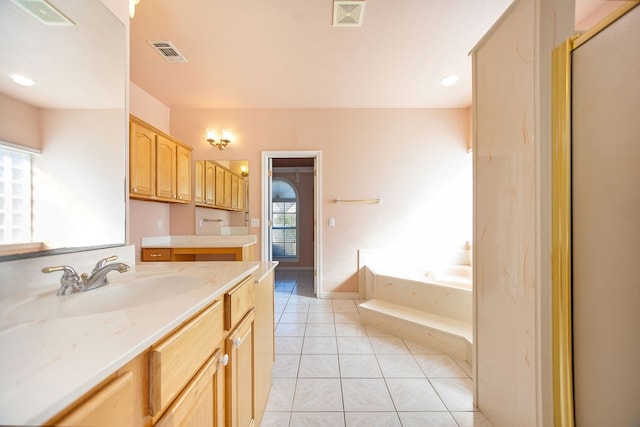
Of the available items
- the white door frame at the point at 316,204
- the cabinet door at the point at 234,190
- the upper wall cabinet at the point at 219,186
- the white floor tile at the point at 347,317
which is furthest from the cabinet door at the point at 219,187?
the white floor tile at the point at 347,317

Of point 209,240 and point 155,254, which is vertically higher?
point 209,240

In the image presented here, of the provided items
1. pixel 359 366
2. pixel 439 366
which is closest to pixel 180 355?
pixel 359 366

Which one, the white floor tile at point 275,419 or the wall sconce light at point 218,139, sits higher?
the wall sconce light at point 218,139

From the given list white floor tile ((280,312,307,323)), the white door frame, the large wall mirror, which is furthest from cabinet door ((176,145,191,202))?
white floor tile ((280,312,307,323))

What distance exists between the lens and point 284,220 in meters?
5.68

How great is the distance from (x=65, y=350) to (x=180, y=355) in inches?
9.0

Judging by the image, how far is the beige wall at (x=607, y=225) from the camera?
2.24 ft

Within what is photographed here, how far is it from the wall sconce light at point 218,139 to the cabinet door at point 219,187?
0.30 m

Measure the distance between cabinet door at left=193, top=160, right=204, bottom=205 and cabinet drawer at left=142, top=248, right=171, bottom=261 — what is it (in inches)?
28.4

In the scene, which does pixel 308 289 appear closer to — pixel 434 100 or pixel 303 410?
pixel 303 410

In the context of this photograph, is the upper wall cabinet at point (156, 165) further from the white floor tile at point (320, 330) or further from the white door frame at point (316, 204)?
the white floor tile at point (320, 330)

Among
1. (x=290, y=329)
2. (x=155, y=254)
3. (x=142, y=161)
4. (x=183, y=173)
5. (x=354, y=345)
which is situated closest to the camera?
(x=354, y=345)

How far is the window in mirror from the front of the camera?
28.7 inches

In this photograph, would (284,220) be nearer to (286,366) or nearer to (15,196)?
(286,366)
